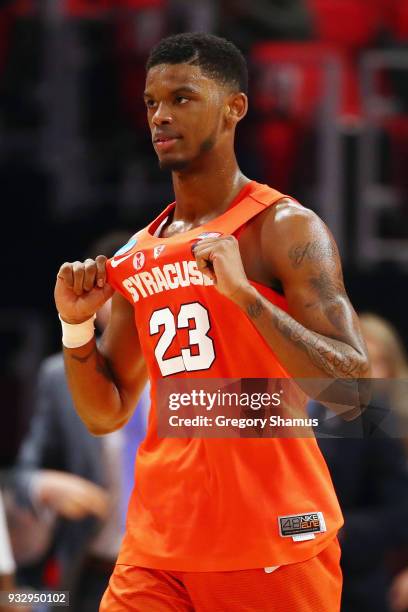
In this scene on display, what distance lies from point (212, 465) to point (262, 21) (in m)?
4.52

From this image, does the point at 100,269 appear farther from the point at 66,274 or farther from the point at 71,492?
the point at 71,492

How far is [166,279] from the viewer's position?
288 cm

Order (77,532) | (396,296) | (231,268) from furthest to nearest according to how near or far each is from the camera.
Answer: (396,296) → (77,532) → (231,268)

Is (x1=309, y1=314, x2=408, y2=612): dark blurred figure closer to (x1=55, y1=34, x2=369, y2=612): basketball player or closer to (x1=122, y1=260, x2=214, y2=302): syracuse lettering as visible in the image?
(x1=55, y1=34, x2=369, y2=612): basketball player

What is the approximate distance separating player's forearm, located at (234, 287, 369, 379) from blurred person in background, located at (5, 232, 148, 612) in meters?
1.75

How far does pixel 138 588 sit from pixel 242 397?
1.72 feet

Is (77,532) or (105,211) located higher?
(105,211)

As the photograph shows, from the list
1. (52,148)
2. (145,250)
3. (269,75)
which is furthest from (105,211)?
(145,250)

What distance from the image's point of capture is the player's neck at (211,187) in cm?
299

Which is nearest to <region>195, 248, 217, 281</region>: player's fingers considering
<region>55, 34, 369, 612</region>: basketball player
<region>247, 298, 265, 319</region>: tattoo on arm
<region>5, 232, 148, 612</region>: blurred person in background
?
<region>55, 34, 369, 612</region>: basketball player

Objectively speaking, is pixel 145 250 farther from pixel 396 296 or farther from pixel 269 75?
pixel 269 75

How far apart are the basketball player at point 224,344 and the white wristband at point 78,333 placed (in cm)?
16

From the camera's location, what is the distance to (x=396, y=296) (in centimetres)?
621

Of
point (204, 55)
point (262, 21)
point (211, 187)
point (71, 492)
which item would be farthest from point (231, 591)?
point (262, 21)
